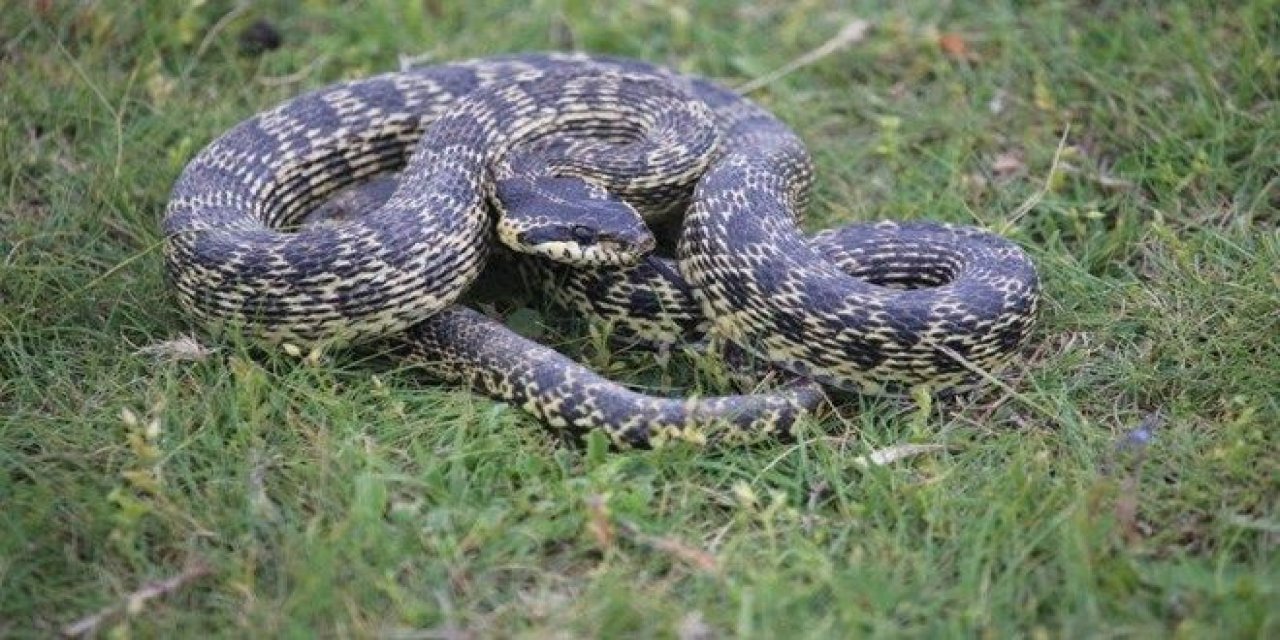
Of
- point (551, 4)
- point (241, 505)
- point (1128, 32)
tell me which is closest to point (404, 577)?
point (241, 505)

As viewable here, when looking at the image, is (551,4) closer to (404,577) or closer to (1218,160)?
(1218,160)

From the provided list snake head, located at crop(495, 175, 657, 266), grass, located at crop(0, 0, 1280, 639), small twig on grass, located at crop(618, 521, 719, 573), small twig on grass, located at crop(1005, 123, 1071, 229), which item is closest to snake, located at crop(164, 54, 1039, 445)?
snake head, located at crop(495, 175, 657, 266)

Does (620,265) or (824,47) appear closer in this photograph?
(620,265)

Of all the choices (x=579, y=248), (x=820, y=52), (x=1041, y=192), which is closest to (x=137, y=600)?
(x=579, y=248)

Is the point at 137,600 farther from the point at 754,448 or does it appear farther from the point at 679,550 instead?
the point at 754,448

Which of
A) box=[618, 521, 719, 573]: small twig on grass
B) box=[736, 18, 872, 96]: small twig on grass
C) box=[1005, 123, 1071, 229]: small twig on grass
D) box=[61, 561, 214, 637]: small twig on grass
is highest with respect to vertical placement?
box=[736, 18, 872, 96]: small twig on grass

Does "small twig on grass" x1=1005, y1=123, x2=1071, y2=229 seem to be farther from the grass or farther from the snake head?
the snake head

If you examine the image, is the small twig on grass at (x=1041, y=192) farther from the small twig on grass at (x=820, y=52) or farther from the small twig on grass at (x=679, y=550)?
the small twig on grass at (x=679, y=550)

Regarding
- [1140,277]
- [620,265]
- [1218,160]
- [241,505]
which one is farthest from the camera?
[1218,160]
